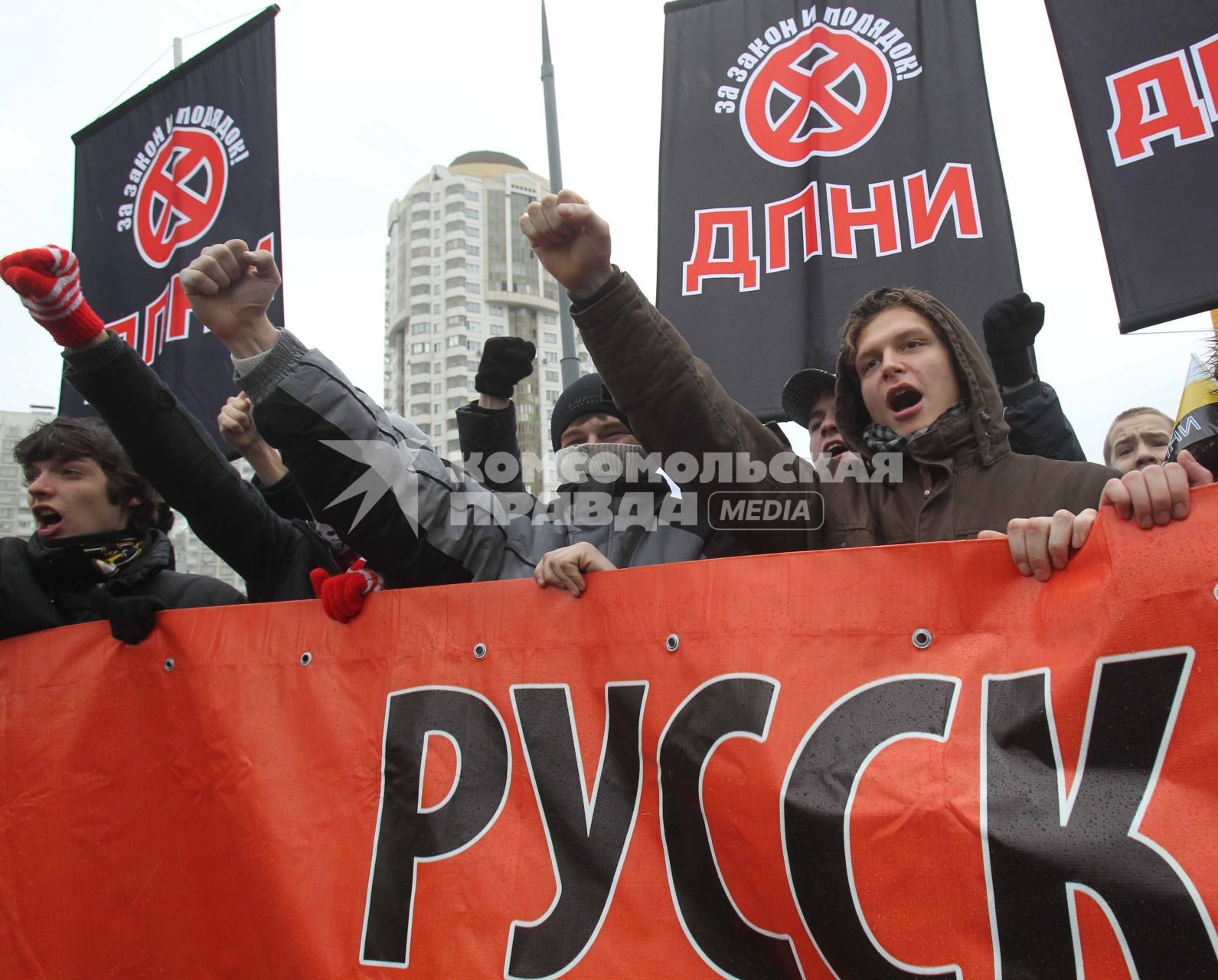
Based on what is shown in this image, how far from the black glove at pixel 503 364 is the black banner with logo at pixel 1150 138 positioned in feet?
6.23

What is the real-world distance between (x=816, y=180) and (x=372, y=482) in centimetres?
253

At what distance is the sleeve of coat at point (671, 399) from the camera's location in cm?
182

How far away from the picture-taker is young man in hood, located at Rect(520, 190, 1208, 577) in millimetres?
1804

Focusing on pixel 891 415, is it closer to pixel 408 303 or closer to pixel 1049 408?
pixel 1049 408

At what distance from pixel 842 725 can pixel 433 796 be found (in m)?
0.83

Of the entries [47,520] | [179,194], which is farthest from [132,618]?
[179,194]

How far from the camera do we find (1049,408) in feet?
8.58

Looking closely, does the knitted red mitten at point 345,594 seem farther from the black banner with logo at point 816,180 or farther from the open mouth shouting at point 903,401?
the black banner with logo at point 816,180

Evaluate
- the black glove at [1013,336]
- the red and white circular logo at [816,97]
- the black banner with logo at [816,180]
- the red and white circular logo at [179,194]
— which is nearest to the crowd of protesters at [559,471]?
the black glove at [1013,336]

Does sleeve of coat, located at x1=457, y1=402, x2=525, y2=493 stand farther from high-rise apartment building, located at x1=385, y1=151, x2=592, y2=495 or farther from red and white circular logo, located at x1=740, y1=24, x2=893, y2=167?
high-rise apartment building, located at x1=385, y1=151, x2=592, y2=495

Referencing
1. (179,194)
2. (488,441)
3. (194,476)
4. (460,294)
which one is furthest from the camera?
(460,294)

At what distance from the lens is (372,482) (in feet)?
6.46

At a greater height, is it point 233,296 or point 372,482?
point 233,296

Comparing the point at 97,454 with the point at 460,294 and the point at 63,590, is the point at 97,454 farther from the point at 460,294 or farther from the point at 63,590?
the point at 460,294
